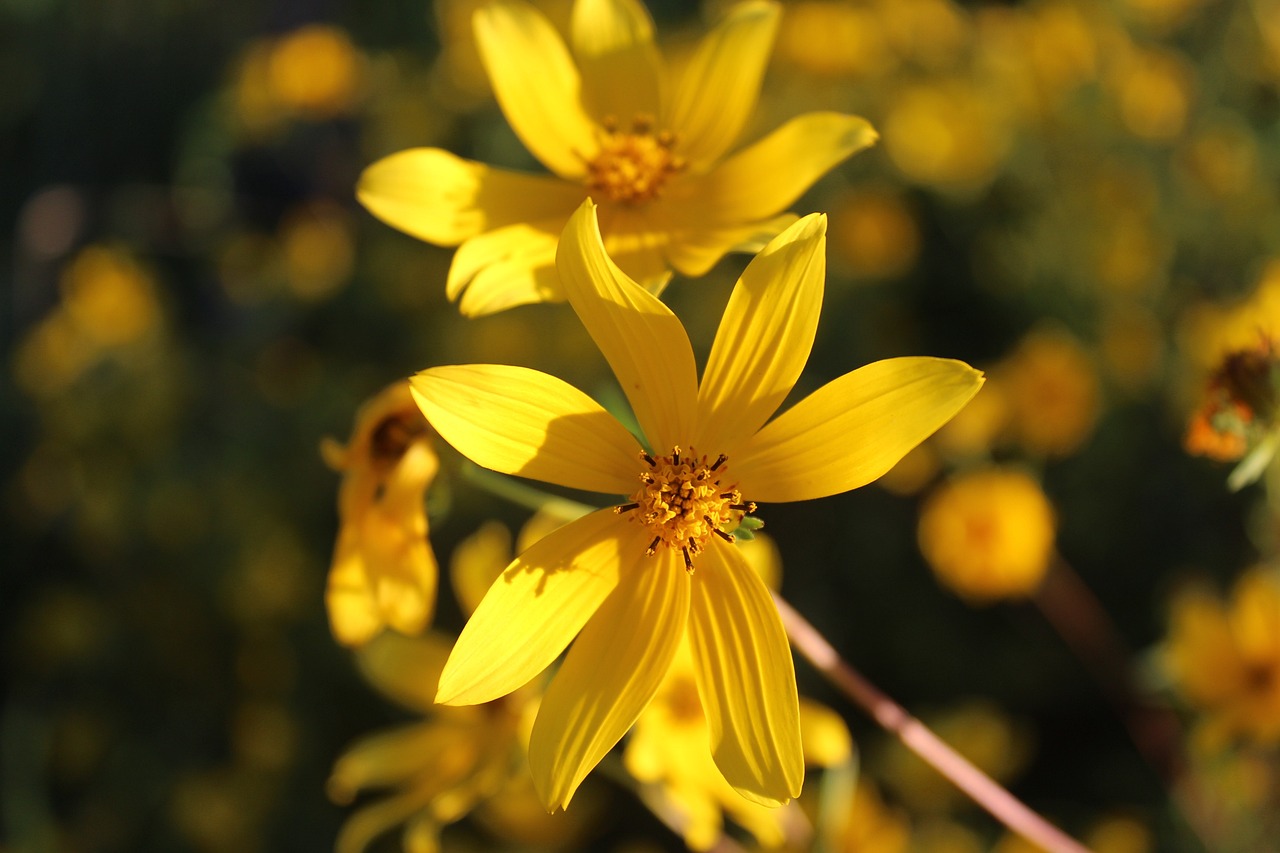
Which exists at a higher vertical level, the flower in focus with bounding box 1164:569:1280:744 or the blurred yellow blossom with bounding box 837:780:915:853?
the flower in focus with bounding box 1164:569:1280:744

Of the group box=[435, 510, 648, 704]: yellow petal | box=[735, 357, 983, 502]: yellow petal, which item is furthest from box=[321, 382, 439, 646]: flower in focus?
box=[735, 357, 983, 502]: yellow petal

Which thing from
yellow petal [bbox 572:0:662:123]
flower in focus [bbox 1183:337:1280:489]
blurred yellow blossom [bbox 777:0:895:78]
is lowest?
flower in focus [bbox 1183:337:1280:489]

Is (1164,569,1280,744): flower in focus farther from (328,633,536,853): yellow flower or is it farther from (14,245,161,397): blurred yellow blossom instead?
(14,245,161,397): blurred yellow blossom

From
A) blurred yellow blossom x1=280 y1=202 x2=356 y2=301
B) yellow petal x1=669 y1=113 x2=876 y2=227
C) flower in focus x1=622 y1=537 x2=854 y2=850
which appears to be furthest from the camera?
blurred yellow blossom x1=280 y1=202 x2=356 y2=301

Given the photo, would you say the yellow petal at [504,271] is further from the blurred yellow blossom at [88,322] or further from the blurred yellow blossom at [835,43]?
the blurred yellow blossom at [88,322]

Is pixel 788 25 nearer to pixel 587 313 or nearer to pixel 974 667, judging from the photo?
pixel 974 667

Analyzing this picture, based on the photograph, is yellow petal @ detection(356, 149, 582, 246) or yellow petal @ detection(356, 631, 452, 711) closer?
yellow petal @ detection(356, 149, 582, 246)

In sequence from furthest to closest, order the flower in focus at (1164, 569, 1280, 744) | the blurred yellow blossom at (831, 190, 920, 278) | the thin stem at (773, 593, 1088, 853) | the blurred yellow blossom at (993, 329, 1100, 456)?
the blurred yellow blossom at (831, 190, 920, 278) → the blurred yellow blossom at (993, 329, 1100, 456) → the flower in focus at (1164, 569, 1280, 744) → the thin stem at (773, 593, 1088, 853)
